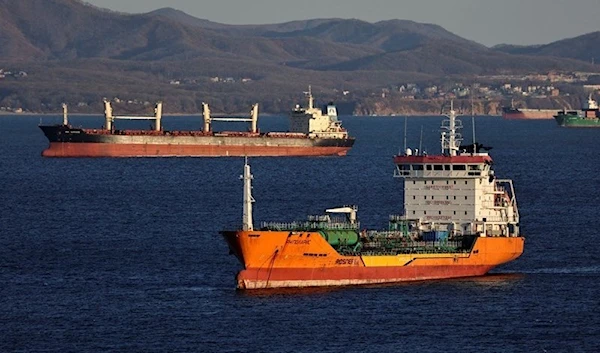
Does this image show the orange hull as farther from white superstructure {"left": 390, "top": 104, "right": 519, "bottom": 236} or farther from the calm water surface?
white superstructure {"left": 390, "top": 104, "right": 519, "bottom": 236}

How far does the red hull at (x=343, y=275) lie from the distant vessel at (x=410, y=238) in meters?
0.04

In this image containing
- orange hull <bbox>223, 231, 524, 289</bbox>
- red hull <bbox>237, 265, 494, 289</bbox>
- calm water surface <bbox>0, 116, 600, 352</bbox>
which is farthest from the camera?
red hull <bbox>237, 265, 494, 289</bbox>

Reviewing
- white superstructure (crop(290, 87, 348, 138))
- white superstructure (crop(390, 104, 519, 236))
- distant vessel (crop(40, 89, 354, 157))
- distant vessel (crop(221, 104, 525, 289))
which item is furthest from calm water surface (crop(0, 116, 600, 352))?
white superstructure (crop(290, 87, 348, 138))

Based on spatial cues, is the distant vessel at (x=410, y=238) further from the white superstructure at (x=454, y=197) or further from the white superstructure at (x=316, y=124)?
the white superstructure at (x=316, y=124)

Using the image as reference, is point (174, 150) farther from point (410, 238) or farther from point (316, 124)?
point (410, 238)

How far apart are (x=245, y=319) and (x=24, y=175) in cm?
8065

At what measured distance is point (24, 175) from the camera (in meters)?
132

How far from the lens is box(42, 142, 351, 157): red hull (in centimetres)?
15738

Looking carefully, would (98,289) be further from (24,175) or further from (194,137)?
(194,137)

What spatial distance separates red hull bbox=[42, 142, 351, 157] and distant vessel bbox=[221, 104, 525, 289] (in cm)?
9198

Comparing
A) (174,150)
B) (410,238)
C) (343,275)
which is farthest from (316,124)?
(343,275)

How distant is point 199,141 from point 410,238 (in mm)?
99728

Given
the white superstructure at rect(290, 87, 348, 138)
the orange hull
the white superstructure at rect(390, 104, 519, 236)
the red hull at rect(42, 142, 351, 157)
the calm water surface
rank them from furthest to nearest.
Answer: the white superstructure at rect(290, 87, 348, 138) < the red hull at rect(42, 142, 351, 157) < the white superstructure at rect(390, 104, 519, 236) < the orange hull < the calm water surface

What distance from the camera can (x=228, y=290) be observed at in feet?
198
